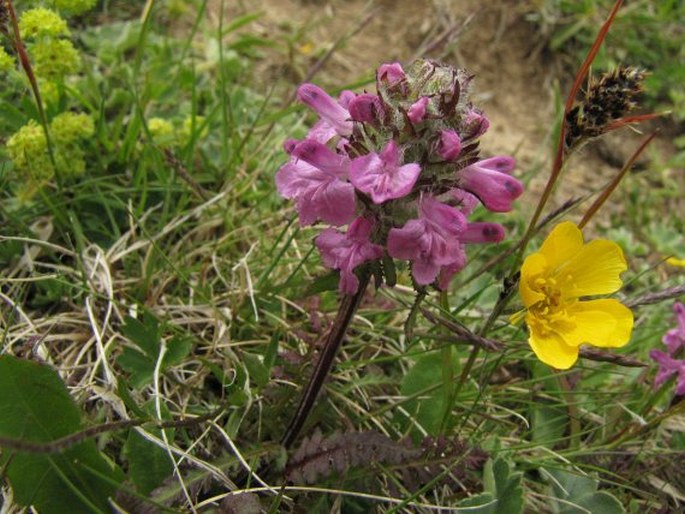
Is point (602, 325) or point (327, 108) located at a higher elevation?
point (327, 108)

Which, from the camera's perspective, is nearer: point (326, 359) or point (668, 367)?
point (326, 359)

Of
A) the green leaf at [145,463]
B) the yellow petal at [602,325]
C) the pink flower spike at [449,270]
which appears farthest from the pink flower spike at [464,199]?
the green leaf at [145,463]

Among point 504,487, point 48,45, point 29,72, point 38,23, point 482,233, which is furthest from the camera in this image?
point 48,45

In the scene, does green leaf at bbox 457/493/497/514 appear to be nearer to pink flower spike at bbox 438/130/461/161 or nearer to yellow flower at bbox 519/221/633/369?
yellow flower at bbox 519/221/633/369

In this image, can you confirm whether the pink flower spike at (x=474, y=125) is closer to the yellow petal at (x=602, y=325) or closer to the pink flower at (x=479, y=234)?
the pink flower at (x=479, y=234)

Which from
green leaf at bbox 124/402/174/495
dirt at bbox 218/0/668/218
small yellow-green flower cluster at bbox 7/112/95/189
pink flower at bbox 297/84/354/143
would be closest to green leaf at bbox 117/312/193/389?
green leaf at bbox 124/402/174/495

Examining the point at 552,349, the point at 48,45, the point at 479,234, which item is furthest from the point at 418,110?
the point at 48,45

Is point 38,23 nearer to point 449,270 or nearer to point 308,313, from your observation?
point 308,313
